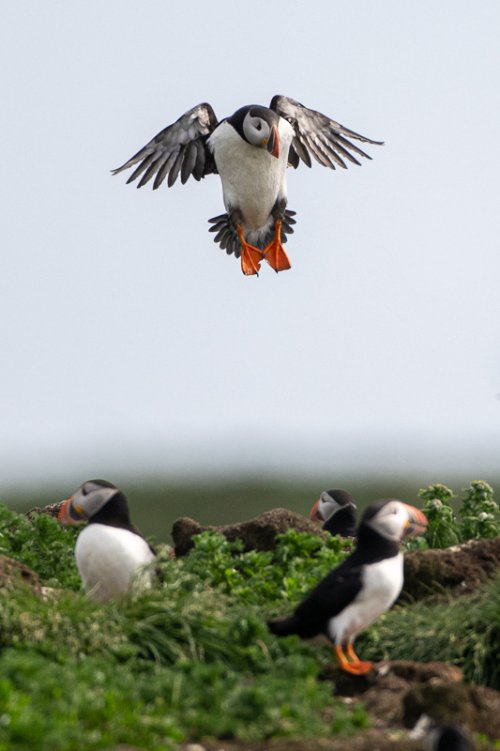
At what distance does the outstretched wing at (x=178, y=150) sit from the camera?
1247cm

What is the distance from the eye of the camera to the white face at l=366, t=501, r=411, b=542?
6.37 m

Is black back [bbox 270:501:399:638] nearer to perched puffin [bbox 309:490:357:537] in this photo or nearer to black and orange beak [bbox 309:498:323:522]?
perched puffin [bbox 309:490:357:537]

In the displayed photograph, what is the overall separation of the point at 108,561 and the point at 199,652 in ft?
3.11

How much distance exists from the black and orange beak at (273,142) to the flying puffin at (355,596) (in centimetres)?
622

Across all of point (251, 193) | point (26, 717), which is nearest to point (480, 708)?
point (26, 717)

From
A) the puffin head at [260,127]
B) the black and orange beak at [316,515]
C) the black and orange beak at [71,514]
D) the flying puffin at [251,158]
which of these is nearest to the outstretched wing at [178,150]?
the flying puffin at [251,158]

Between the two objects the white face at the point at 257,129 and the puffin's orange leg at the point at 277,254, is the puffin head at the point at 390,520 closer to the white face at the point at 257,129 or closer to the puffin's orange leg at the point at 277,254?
the white face at the point at 257,129

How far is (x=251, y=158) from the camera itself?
39.8 feet

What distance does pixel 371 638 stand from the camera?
6801mm

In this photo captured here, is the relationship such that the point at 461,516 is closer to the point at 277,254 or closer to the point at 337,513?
the point at 337,513

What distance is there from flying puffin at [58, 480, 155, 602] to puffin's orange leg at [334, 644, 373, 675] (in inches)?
49.2

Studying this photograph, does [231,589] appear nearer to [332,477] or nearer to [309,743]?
[309,743]

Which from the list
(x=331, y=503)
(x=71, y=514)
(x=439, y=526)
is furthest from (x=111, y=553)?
(x=439, y=526)

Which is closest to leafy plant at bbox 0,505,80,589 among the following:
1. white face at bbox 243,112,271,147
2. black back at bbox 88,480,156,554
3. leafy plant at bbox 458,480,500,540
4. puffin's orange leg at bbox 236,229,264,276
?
black back at bbox 88,480,156,554
